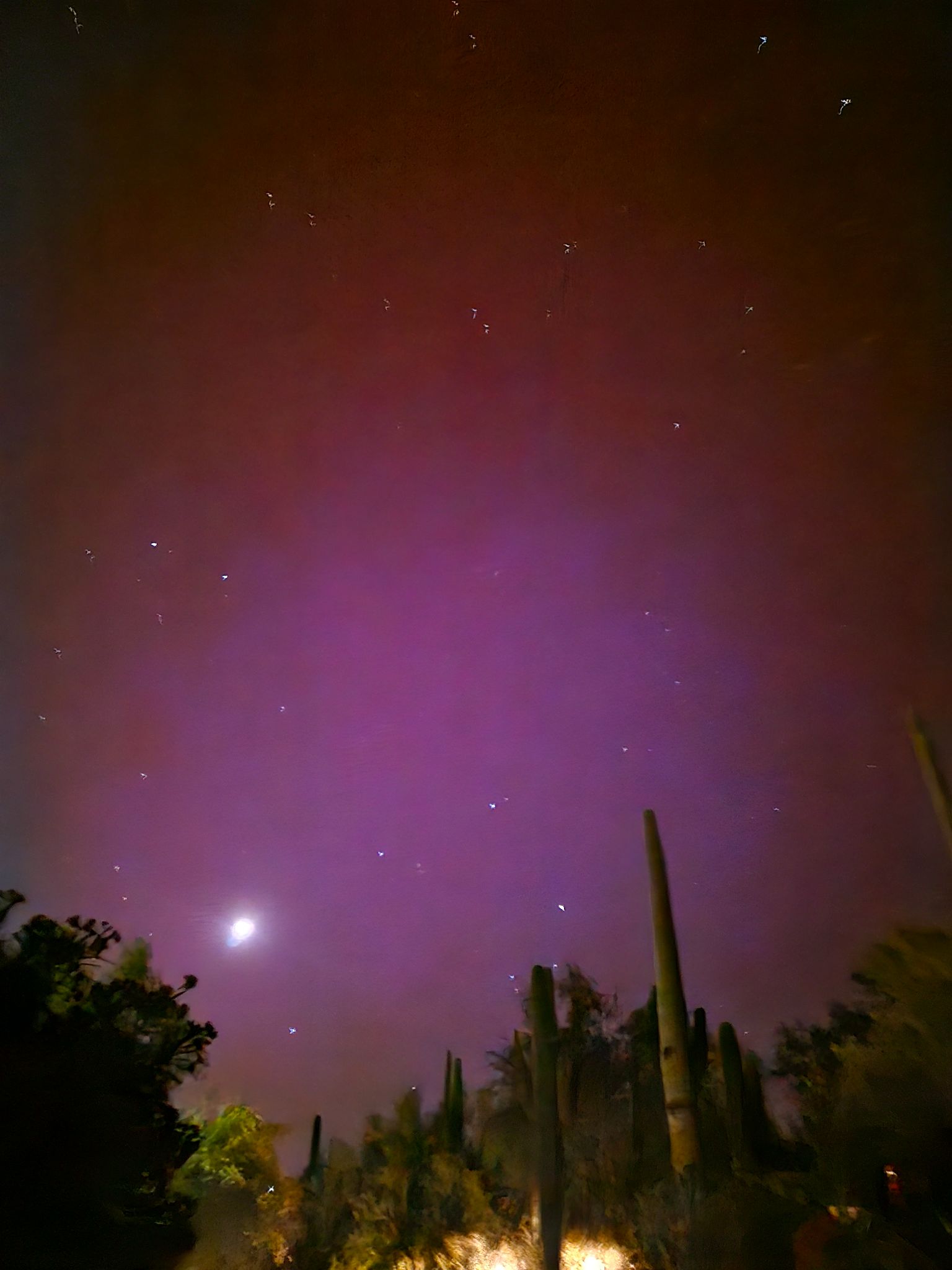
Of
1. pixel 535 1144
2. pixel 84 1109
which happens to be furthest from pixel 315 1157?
pixel 84 1109

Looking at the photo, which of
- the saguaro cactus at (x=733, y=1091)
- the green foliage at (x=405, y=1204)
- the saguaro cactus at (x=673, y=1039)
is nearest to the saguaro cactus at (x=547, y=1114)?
the green foliage at (x=405, y=1204)

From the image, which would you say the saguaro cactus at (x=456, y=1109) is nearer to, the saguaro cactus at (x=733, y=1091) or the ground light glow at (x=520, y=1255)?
the ground light glow at (x=520, y=1255)

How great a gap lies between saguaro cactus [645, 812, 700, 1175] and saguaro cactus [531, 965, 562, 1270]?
197cm

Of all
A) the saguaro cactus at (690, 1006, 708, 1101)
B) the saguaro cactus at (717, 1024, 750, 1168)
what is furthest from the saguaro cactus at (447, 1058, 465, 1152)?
the saguaro cactus at (717, 1024, 750, 1168)

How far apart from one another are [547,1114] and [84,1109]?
878 cm

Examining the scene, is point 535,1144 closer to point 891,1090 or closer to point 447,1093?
point 447,1093

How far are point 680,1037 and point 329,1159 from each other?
30.4ft

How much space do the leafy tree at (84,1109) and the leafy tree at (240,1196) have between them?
98.9 inches

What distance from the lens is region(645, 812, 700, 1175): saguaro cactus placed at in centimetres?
1209

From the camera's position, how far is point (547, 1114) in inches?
536

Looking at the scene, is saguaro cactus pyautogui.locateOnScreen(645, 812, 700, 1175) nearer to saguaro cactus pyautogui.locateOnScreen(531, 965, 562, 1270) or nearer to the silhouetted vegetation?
the silhouetted vegetation

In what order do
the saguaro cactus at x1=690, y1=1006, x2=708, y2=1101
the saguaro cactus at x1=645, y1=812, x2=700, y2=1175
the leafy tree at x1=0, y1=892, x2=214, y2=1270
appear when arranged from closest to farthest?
1. the leafy tree at x1=0, y1=892, x2=214, y2=1270
2. the saguaro cactus at x1=645, y1=812, x2=700, y2=1175
3. the saguaro cactus at x1=690, y1=1006, x2=708, y2=1101

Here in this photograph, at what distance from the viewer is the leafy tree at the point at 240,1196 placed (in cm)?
Result: 1278

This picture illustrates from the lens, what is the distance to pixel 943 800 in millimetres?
13602
